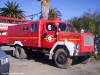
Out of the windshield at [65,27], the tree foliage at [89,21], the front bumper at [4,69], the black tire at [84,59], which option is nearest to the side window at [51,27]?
the windshield at [65,27]

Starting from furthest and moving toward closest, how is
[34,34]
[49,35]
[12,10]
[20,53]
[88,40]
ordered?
[12,10], [20,53], [34,34], [49,35], [88,40]

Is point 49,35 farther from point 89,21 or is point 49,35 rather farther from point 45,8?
point 89,21

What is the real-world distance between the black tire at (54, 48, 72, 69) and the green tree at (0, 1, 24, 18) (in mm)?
45772

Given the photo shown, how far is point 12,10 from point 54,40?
45.8m

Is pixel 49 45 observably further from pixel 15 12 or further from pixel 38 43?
pixel 15 12

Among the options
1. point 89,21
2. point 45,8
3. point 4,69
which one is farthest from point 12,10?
point 4,69

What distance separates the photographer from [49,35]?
49.3 ft

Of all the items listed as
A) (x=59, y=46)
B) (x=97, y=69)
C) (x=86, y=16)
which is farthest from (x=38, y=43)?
(x=86, y=16)

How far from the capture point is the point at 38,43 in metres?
15.8

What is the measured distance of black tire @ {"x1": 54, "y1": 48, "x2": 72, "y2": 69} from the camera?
44.8ft

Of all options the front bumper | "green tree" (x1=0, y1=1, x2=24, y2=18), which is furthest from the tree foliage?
the front bumper

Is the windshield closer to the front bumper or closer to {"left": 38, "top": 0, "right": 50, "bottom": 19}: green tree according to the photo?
{"left": 38, "top": 0, "right": 50, "bottom": 19}: green tree

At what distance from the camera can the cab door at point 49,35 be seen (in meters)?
14.9

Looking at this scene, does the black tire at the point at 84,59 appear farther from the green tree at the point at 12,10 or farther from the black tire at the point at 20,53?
the green tree at the point at 12,10
